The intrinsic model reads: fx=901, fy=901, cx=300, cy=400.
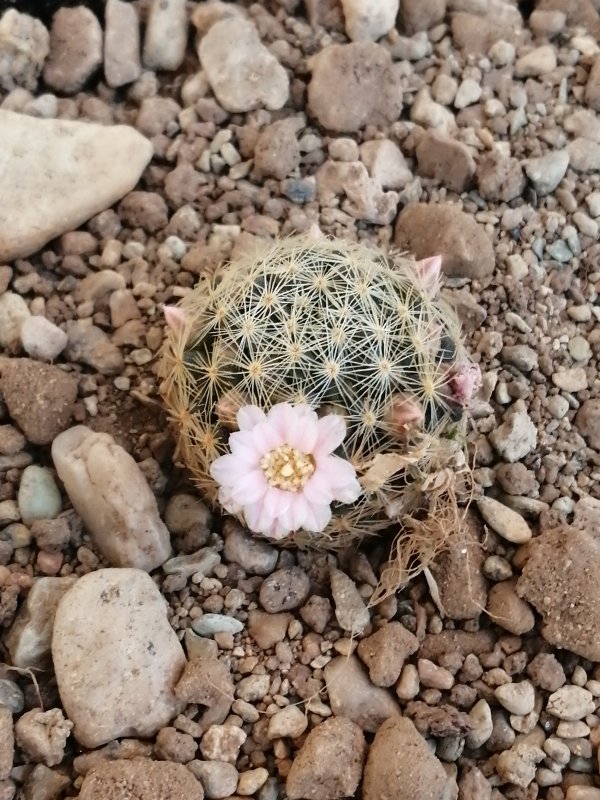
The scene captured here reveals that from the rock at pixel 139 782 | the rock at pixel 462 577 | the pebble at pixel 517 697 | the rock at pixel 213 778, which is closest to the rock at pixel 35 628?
the rock at pixel 139 782

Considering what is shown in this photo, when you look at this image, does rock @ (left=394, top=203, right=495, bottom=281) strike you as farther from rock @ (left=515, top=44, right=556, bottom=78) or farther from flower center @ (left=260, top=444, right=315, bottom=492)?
flower center @ (left=260, top=444, right=315, bottom=492)

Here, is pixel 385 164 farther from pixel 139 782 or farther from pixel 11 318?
pixel 139 782

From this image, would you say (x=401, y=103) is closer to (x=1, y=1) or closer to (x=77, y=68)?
(x=77, y=68)

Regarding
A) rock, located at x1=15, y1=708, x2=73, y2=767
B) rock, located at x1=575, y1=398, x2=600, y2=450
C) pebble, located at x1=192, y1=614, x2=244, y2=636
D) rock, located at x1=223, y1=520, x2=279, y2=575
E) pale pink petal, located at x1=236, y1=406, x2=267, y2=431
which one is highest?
pale pink petal, located at x1=236, y1=406, x2=267, y2=431

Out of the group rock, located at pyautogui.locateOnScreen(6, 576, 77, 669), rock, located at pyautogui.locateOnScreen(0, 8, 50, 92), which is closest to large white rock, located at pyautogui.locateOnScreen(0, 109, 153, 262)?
rock, located at pyautogui.locateOnScreen(0, 8, 50, 92)

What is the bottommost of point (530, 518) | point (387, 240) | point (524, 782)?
point (524, 782)

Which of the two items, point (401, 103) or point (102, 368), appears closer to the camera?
point (102, 368)

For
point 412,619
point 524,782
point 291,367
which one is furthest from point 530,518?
point 291,367

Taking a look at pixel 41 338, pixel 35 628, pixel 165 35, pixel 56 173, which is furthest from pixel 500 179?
pixel 35 628
